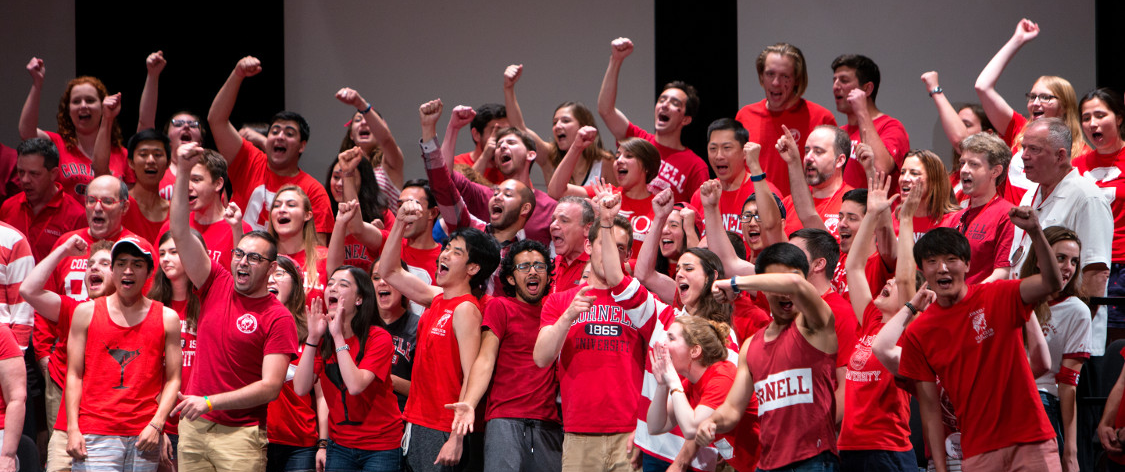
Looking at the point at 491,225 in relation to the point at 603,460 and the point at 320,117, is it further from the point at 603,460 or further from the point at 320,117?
the point at 320,117

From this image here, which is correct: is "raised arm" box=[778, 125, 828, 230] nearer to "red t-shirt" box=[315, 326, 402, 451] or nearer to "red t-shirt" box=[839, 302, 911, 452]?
"red t-shirt" box=[839, 302, 911, 452]

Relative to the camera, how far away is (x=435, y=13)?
898 centimetres

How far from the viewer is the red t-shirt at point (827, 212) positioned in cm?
561

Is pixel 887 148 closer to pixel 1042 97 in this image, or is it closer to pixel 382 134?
pixel 1042 97

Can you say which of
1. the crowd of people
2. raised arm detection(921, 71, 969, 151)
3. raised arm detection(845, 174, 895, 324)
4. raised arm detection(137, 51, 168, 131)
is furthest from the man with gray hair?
raised arm detection(137, 51, 168, 131)

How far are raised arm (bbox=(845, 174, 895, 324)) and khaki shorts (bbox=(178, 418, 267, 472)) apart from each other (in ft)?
9.09

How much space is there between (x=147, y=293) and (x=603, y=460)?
2.49m

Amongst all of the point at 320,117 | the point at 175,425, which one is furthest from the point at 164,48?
the point at 175,425

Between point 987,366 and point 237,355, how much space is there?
3.23 m

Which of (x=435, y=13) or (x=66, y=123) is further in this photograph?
(x=435, y=13)

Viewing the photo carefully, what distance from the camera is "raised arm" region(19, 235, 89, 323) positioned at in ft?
18.8

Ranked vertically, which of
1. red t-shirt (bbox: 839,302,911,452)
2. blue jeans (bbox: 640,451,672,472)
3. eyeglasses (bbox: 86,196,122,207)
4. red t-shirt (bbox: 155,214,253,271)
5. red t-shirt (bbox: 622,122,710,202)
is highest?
red t-shirt (bbox: 622,122,710,202)

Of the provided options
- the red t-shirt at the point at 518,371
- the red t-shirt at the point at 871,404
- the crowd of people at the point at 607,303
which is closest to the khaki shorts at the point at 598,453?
the crowd of people at the point at 607,303

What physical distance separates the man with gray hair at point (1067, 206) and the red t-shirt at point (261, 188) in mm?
3838
